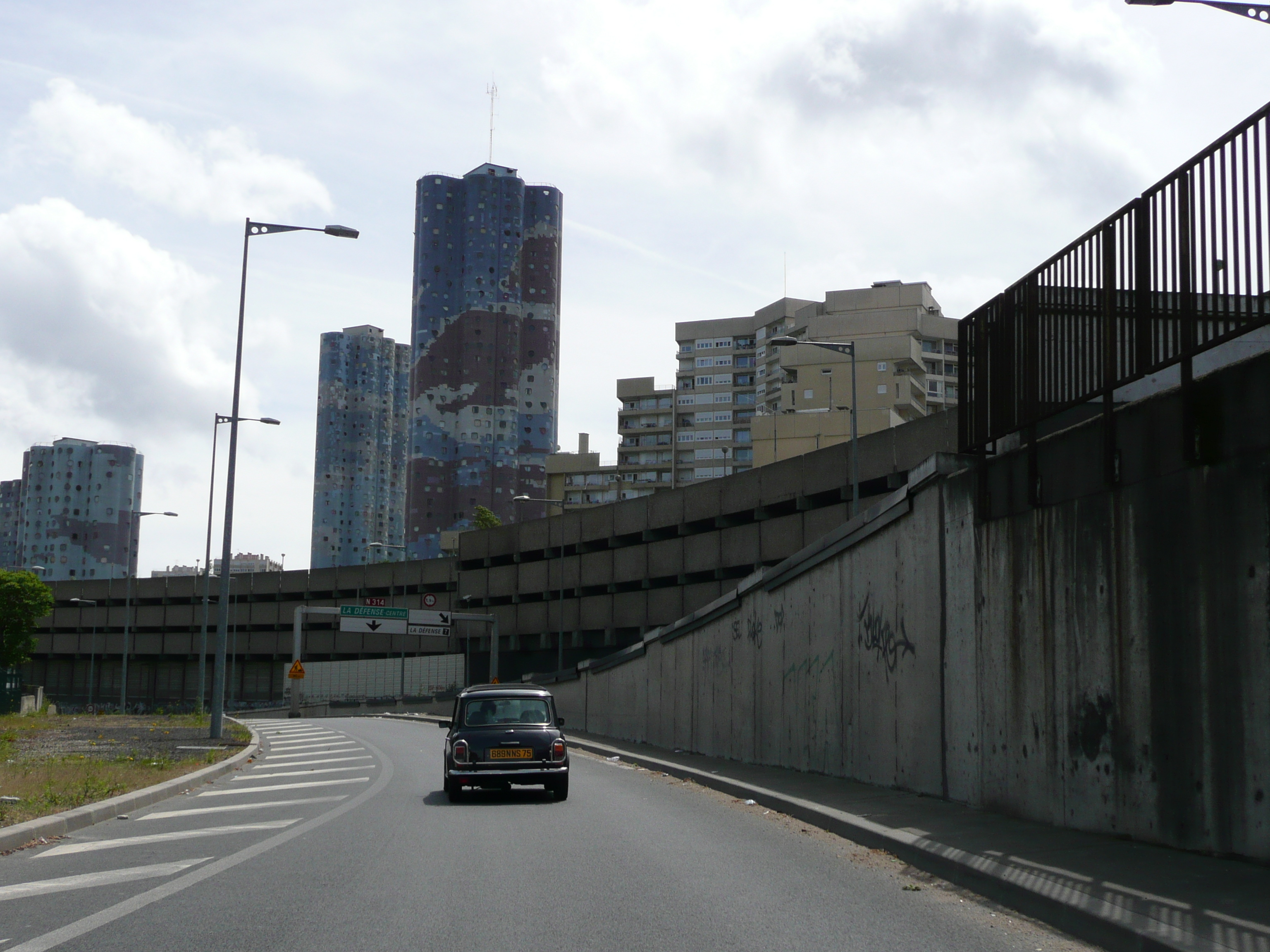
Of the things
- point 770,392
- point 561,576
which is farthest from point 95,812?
point 770,392

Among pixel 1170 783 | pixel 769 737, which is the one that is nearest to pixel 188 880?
pixel 1170 783

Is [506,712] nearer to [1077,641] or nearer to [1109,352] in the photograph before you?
[1077,641]

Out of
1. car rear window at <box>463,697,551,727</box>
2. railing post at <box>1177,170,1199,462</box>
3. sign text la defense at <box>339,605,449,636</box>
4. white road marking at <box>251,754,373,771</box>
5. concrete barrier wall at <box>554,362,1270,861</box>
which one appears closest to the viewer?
concrete barrier wall at <box>554,362,1270,861</box>

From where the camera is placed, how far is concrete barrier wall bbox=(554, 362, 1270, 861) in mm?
8602

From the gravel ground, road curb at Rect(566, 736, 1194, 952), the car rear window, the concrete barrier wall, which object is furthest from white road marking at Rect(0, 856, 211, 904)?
the gravel ground

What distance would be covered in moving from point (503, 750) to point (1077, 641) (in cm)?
804

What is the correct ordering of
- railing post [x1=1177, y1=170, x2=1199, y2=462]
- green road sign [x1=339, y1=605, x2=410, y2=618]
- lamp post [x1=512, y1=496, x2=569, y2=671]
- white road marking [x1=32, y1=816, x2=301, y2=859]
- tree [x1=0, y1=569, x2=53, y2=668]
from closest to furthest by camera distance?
railing post [x1=1177, y1=170, x2=1199, y2=462], white road marking [x1=32, y1=816, x2=301, y2=859], lamp post [x1=512, y1=496, x2=569, y2=671], green road sign [x1=339, y1=605, x2=410, y2=618], tree [x1=0, y1=569, x2=53, y2=668]

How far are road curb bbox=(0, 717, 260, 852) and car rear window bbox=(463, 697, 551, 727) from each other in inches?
161

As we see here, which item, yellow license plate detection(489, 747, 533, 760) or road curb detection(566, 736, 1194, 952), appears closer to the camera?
road curb detection(566, 736, 1194, 952)

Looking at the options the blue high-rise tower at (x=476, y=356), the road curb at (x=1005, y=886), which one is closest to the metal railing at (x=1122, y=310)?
the road curb at (x=1005, y=886)

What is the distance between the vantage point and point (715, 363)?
146 meters

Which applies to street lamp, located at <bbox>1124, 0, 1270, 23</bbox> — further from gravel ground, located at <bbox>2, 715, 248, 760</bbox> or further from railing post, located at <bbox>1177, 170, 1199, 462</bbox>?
gravel ground, located at <bbox>2, 715, 248, 760</bbox>

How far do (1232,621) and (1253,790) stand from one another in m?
1.15

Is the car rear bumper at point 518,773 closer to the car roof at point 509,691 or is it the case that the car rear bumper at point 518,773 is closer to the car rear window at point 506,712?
the car rear window at point 506,712
